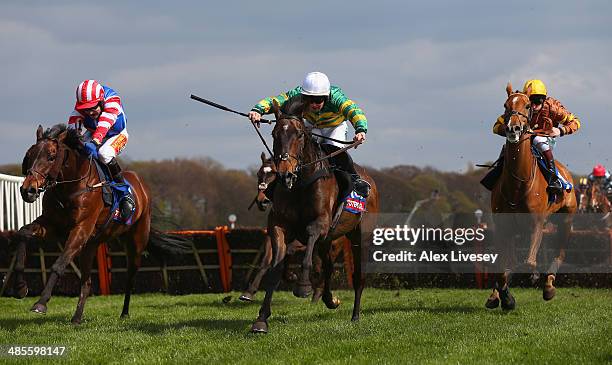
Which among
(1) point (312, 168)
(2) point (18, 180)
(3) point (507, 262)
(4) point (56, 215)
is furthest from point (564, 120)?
(2) point (18, 180)

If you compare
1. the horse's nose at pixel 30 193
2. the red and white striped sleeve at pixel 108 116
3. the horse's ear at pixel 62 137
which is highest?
the red and white striped sleeve at pixel 108 116

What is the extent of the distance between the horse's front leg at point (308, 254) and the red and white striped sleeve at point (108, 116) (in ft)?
11.0

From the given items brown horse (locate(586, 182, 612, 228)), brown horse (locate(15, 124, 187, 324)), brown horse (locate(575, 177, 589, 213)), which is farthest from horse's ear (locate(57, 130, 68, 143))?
brown horse (locate(586, 182, 612, 228))

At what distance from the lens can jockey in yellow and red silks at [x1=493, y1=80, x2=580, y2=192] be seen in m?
13.5

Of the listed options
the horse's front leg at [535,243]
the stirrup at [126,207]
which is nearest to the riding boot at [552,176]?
the horse's front leg at [535,243]

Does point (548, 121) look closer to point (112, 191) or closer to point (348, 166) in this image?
point (348, 166)

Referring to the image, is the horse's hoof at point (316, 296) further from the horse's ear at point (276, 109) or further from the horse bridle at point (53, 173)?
the horse's ear at point (276, 109)

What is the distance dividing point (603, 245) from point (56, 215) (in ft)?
43.1

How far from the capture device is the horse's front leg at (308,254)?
9.82 meters

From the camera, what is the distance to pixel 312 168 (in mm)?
10664

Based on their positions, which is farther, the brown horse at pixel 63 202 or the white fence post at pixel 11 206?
the white fence post at pixel 11 206

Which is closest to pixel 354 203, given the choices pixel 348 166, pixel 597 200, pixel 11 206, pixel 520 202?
pixel 348 166

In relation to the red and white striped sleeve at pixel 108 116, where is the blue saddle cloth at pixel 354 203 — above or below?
below

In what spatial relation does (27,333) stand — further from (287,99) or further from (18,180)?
(18,180)
